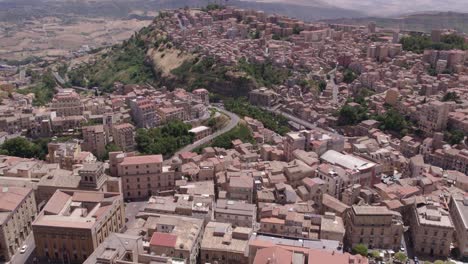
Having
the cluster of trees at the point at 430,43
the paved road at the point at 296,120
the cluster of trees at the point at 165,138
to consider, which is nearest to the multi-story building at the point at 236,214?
the cluster of trees at the point at 165,138

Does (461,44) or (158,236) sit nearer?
(158,236)

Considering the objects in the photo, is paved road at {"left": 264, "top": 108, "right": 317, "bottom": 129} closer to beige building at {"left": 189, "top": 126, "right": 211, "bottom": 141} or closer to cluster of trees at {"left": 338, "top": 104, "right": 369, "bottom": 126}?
cluster of trees at {"left": 338, "top": 104, "right": 369, "bottom": 126}

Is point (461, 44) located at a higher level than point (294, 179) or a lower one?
higher

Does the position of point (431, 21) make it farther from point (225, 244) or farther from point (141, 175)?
point (225, 244)

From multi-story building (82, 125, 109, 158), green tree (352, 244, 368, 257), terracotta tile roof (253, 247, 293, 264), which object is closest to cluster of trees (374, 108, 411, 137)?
green tree (352, 244, 368, 257)

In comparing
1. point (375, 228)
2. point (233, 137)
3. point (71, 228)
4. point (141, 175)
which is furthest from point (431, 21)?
point (71, 228)

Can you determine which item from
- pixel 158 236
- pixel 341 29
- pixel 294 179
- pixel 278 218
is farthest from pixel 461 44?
pixel 158 236

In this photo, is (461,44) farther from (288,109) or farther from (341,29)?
(288,109)
